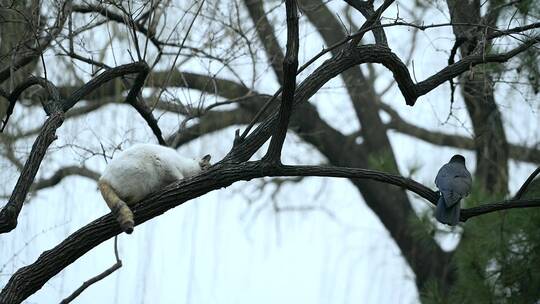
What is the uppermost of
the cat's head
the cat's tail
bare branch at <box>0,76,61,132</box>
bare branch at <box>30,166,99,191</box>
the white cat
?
bare branch at <box>30,166,99,191</box>

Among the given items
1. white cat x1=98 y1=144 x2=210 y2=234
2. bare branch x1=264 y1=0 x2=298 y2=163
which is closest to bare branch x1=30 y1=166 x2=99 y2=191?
white cat x1=98 y1=144 x2=210 y2=234

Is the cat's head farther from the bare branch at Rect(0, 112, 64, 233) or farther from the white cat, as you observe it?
the bare branch at Rect(0, 112, 64, 233)

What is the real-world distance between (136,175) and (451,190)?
1632 millimetres

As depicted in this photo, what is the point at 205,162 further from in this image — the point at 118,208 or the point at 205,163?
the point at 118,208

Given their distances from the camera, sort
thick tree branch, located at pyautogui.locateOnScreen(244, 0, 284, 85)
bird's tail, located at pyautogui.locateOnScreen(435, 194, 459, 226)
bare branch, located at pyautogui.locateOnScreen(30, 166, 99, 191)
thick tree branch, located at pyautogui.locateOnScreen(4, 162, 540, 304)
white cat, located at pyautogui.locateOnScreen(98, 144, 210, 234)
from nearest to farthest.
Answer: thick tree branch, located at pyautogui.locateOnScreen(4, 162, 540, 304) → white cat, located at pyautogui.locateOnScreen(98, 144, 210, 234) → bird's tail, located at pyautogui.locateOnScreen(435, 194, 459, 226) → thick tree branch, located at pyautogui.locateOnScreen(244, 0, 284, 85) → bare branch, located at pyautogui.locateOnScreen(30, 166, 99, 191)

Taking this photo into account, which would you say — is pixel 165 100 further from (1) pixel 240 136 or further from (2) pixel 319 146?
(2) pixel 319 146

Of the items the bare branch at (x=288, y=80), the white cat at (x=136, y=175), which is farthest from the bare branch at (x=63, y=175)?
the bare branch at (x=288, y=80)

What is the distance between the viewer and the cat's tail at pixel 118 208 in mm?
4215

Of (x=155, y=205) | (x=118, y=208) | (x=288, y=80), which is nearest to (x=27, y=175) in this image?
(x=118, y=208)

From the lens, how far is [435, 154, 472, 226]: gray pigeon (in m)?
4.89

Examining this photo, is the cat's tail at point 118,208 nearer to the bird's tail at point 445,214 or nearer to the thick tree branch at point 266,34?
the bird's tail at point 445,214

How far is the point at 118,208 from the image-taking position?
4.39 m

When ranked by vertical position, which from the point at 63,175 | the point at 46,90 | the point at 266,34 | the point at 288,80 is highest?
the point at 266,34

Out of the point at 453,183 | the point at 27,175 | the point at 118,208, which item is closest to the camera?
the point at 118,208
